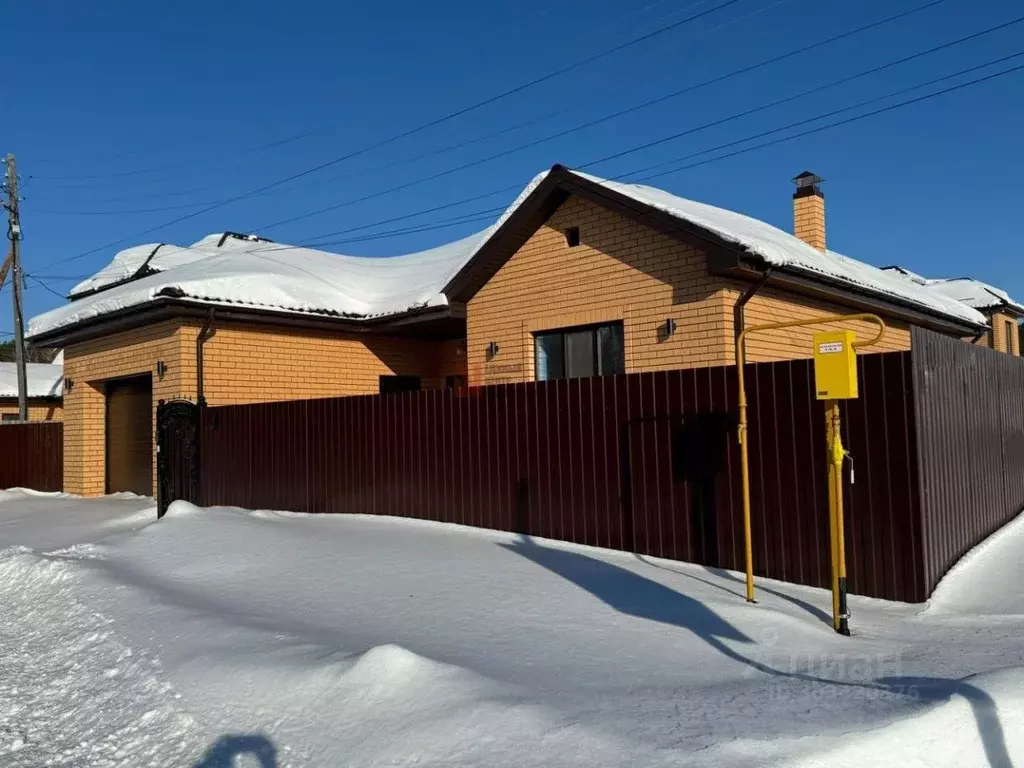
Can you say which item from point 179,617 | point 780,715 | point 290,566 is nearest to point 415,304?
point 290,566

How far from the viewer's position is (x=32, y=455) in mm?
17578

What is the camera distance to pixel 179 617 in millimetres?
5922

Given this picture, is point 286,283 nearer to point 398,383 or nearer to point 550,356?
point 398,383

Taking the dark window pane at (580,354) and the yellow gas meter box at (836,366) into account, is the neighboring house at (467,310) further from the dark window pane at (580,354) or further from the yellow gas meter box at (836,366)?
the yellow gas meter box at (836,366)

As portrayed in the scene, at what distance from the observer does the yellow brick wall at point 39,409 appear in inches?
1171

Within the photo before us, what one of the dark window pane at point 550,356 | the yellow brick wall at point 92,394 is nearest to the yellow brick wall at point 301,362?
the yellow brick wall at point 92,394

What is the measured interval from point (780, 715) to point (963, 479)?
436 cm

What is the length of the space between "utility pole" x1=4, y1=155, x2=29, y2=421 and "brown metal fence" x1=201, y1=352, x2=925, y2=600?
18234mm

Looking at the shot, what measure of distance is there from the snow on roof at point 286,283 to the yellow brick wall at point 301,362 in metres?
0.59

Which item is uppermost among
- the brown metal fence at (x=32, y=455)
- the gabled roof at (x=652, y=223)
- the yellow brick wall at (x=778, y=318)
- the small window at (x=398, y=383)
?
the gabled roof at (x=652, y=223)

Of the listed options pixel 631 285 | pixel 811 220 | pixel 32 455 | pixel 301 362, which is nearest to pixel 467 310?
pixel 631 285

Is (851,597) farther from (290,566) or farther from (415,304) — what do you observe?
(415,304)

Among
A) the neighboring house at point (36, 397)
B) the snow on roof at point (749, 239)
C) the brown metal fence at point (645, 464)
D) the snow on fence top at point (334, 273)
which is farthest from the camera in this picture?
the neighboring house at point (36, 397)

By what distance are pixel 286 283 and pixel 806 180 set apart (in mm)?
9602
